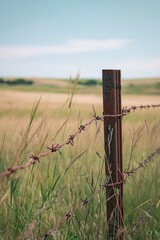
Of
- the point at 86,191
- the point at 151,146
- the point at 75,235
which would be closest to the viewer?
the point at 75,235

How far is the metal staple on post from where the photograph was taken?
2158 millimetres

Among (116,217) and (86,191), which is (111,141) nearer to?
(116,217)

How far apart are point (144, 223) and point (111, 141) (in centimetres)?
66

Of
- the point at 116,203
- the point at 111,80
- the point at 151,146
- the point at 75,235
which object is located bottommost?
the point at 75,235

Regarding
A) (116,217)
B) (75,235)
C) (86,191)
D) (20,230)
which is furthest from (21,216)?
(86,191)

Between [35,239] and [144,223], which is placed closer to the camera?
[35,239]

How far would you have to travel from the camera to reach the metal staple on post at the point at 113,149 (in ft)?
7.08

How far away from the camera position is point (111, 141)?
219cm

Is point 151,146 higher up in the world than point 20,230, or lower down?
higher up

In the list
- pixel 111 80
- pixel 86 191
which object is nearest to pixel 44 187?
pixel 111 80

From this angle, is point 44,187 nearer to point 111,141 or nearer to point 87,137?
point 87,137

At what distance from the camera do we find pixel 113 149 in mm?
2191

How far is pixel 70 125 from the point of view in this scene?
2807mm

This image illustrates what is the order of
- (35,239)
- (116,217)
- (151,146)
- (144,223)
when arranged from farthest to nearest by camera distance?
(151,146) → (144,223) → (116,217) → (35,239)
